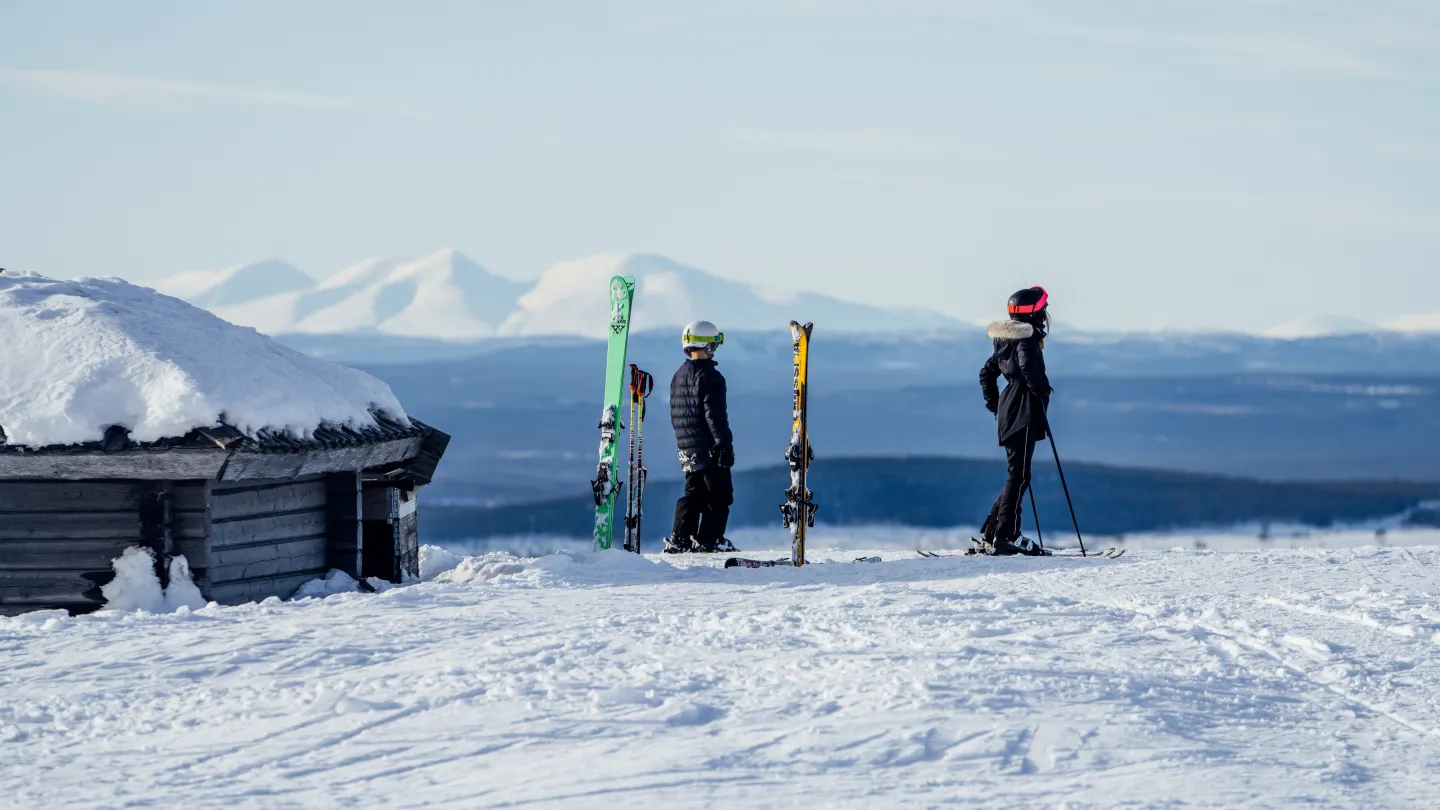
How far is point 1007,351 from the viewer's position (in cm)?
1138

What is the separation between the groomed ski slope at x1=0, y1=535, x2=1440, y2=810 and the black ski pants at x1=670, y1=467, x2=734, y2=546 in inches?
126

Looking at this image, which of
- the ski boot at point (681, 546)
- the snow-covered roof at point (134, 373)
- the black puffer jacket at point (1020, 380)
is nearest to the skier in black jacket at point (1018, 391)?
the black puffer jacket at point (1020, 380)

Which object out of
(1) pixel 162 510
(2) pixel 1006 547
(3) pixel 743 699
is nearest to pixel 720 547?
(2) pixel 1006 547

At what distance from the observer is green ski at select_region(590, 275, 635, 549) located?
13.3 metres

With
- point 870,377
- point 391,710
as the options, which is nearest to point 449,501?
point 391,710

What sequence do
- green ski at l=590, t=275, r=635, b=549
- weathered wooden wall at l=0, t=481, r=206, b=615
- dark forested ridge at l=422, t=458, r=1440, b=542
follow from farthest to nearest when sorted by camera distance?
dark forested ridge at l=422, t=458, r=1440, b=542 < green ski at l=590, t=275, r=635, b=549 < weathered wooden wall at l=0, t=481, r=206, b=615

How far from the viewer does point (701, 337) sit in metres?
12.8

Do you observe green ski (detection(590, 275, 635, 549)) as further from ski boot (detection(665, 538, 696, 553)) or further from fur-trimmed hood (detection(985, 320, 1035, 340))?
fur-trimmed hood (detection(985, 320, 1035, 340))

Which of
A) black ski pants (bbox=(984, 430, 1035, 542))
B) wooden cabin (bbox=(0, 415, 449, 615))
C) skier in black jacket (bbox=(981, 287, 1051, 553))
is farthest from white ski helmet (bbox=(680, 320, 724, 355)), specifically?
wooden cabin (bbox=(0, 415, 449, 615))

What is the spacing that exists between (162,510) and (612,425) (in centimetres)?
467

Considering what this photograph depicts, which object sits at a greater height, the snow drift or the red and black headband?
the red and black headband

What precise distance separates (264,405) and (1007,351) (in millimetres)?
5337

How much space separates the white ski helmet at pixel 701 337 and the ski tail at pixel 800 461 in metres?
0.80

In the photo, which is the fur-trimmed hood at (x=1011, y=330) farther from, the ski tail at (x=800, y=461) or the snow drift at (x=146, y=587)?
the snow drift at (x=146, y=587)
